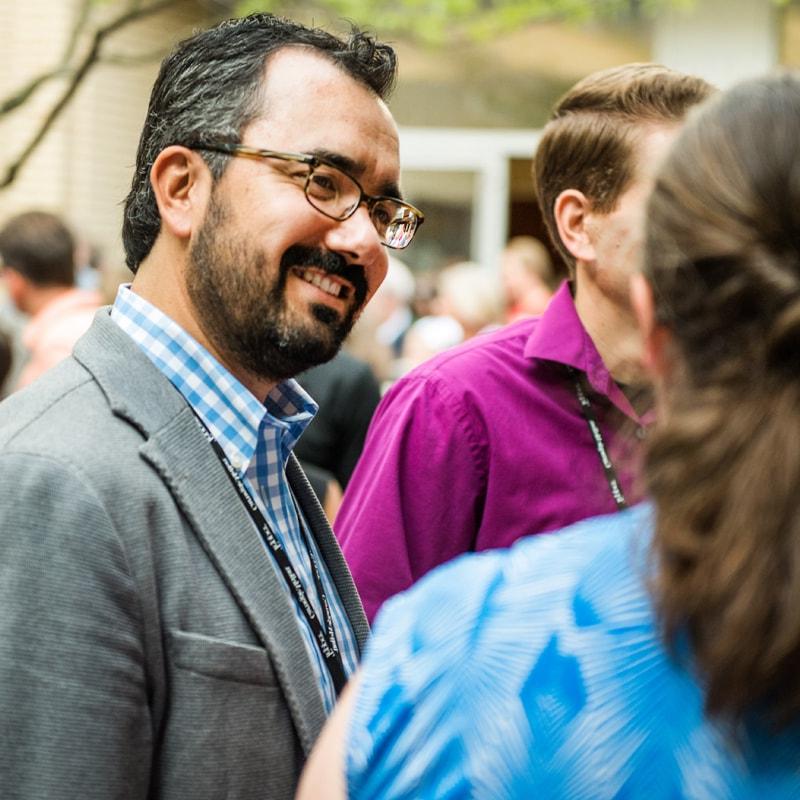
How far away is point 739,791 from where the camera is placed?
1173 mm

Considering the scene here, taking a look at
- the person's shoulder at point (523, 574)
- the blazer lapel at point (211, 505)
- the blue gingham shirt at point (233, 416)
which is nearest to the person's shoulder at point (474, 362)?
the blue gingham shirt at point (233, 416)

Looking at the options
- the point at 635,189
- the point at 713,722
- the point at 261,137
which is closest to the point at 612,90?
the point at 635,189

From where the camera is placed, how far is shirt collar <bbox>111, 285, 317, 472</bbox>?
2.05 metres

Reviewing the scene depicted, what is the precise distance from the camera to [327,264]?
2.17 meters

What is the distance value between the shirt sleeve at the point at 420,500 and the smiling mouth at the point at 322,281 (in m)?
0.59

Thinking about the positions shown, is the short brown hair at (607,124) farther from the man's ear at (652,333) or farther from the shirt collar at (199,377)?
the man's ear at (652,333)

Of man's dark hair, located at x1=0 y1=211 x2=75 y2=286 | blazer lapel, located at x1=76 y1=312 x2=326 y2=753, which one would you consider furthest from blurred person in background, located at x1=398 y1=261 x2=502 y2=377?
blazer lapel, located at x1=76 y1=312 x2=326 y2=753

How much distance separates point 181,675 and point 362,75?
45.6 inches

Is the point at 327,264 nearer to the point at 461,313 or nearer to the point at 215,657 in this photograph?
the point at 215,657

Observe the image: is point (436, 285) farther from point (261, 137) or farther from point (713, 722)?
point (713, 722)

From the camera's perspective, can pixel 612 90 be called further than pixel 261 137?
Yes

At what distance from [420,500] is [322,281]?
0.69 meters

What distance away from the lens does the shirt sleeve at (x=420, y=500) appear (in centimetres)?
267

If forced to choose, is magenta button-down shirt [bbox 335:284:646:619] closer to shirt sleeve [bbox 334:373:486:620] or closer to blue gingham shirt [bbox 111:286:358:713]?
shirt sleeve [bbox 334:373:486:620]
